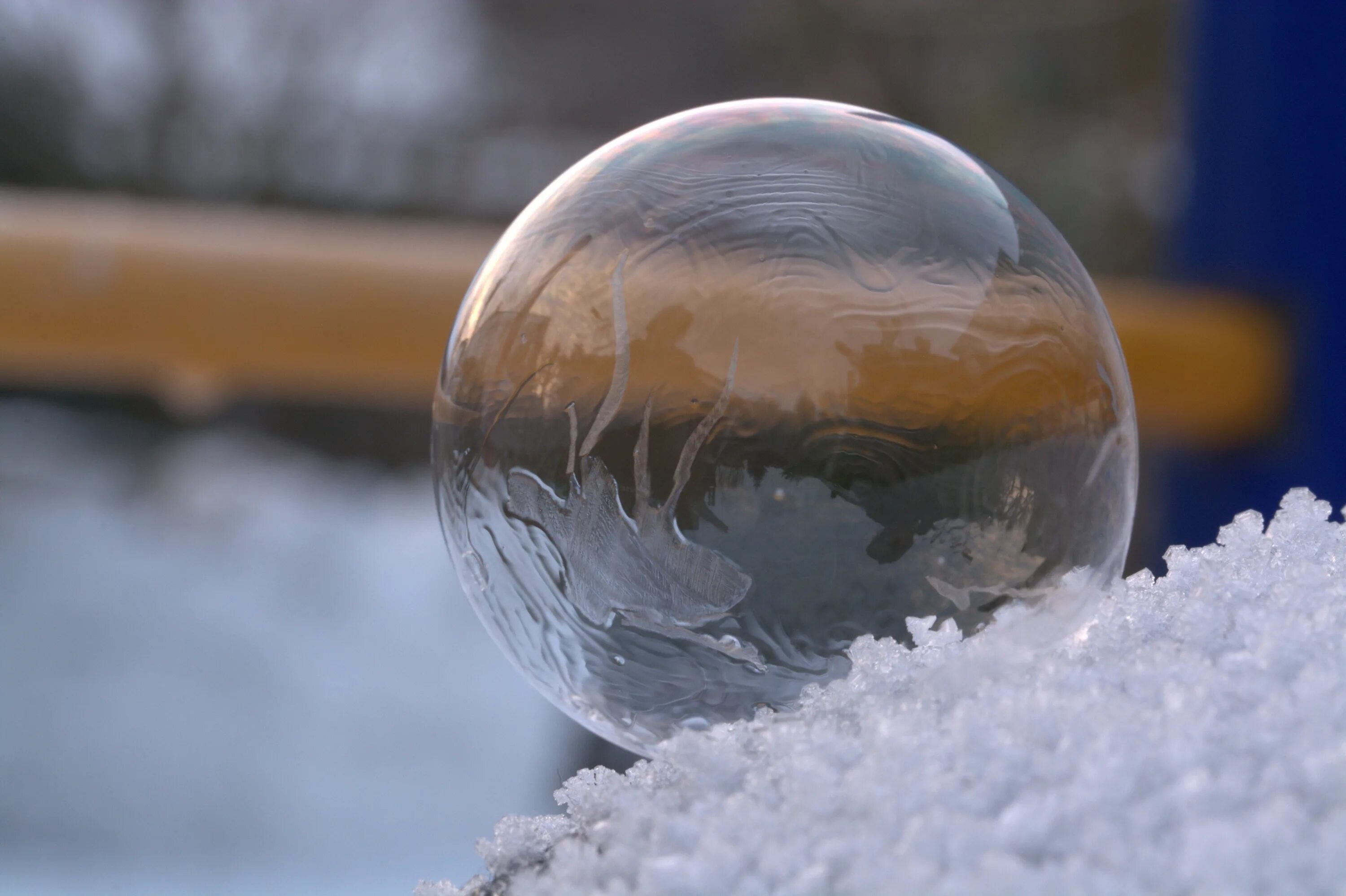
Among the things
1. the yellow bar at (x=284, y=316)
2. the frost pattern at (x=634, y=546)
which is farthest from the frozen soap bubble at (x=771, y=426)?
the yellow bar at (x=284, y=316)

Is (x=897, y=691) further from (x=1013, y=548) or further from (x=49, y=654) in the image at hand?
(x=49, y=654)

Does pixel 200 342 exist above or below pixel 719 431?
above

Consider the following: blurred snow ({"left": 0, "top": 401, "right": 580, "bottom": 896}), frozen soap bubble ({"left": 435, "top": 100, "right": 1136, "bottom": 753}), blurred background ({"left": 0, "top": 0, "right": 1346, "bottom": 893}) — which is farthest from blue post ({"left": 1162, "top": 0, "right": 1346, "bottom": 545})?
blurred snow ({"left": 0, "top": 401, "right": 580, "bottom": 896})

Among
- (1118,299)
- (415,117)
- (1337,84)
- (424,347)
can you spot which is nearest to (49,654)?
(415,117)

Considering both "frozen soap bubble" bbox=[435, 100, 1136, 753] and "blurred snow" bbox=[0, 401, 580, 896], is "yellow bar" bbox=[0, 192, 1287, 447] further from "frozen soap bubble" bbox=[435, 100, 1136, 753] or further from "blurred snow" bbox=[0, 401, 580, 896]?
"blurred snow" bbox=[0, 401, 580, 896]

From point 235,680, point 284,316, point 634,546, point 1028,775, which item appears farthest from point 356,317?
point 235,680

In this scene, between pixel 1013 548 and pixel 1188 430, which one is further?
pixel 1188 430
